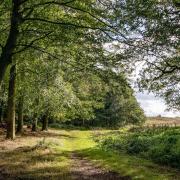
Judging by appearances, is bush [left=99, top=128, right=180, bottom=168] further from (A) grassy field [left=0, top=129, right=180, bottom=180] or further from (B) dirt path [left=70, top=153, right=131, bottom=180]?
(B) dirt path [left=70, top=153, right=131, bottom=180]

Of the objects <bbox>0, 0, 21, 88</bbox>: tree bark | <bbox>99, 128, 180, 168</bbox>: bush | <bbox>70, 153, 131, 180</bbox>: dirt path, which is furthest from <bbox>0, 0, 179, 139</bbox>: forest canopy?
<bbox>99, 128, 180, 168</bbox>: bush

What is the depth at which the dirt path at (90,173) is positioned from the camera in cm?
2166

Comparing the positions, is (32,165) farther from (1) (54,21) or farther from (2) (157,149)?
(2) (157,149)

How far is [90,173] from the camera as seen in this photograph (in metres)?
23.3

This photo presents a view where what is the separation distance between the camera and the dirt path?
21.7 metres

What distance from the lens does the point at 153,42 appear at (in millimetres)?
19172

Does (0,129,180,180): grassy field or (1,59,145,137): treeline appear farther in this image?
(0,129,180,180): grassy field

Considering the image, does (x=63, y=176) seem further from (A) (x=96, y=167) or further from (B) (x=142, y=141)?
(B) (x=142, y=141)

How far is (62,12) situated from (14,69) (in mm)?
14168

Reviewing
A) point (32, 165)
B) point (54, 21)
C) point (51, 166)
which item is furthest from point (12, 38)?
point (51, 166)

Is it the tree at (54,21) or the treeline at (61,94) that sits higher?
the tree at (54,21)

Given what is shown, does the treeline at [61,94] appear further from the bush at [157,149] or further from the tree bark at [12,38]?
the bush at [157,149]

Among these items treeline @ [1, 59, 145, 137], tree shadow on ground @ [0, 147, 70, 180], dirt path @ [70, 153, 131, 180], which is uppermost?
treeline @ [1, 59, 145, 137]

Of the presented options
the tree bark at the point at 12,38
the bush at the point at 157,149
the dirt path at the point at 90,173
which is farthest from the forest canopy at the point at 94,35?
the bush at the point at 157,149
